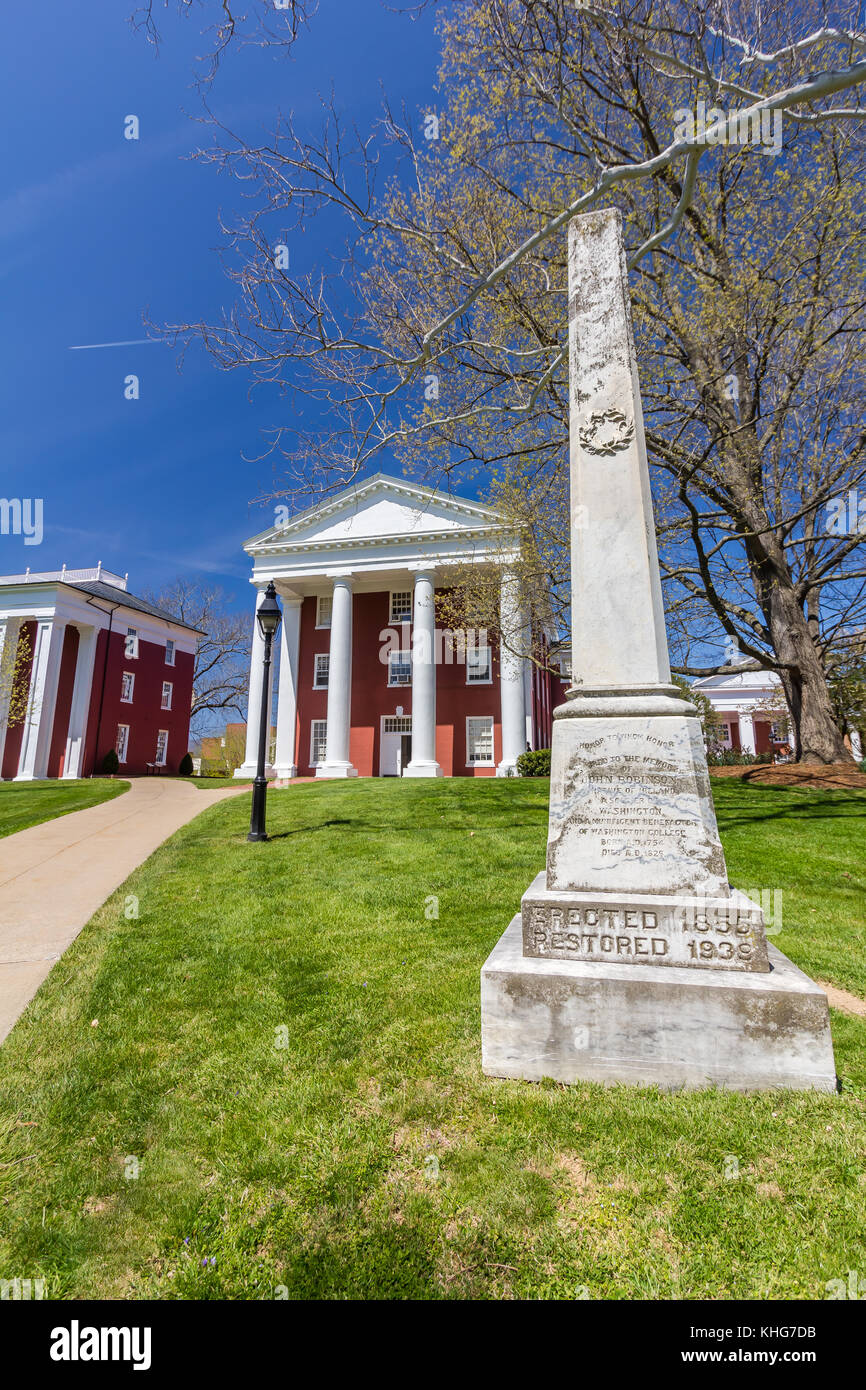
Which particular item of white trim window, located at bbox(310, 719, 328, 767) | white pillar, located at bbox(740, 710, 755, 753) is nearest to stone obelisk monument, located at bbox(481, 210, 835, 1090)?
white trim window, located at bbox(310, 719, 328, 767)

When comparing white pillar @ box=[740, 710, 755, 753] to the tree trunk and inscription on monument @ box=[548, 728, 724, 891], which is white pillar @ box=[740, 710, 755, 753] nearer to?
the tree trunk

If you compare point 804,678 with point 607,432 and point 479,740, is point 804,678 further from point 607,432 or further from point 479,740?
point 479,740

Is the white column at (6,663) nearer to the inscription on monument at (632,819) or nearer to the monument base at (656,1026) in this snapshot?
the inscription on monument at (632,819)

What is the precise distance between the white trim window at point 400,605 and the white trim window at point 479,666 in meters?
3.57

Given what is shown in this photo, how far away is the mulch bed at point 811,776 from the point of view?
1334cm

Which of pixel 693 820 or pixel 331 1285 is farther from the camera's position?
pixel 693 820

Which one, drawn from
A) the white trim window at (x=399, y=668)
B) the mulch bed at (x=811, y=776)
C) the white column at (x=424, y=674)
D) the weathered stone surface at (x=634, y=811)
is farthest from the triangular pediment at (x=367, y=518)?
the weathered stone surface at (x=634, y=811)

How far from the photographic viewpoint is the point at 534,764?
73.6 ft

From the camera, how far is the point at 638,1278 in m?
Result: 2.04

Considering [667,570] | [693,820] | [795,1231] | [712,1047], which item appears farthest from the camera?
[667,570]
